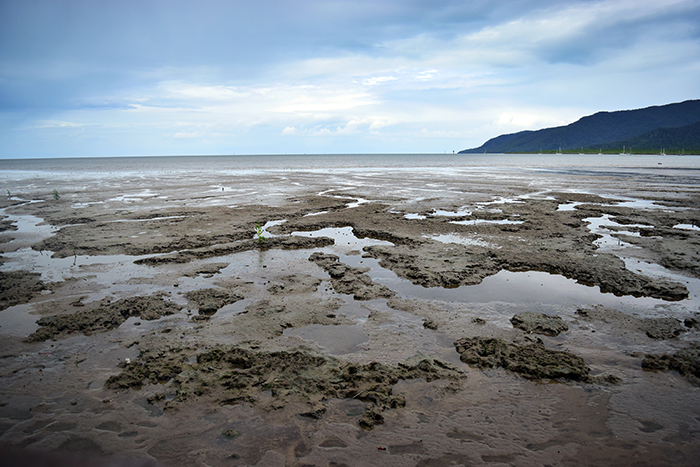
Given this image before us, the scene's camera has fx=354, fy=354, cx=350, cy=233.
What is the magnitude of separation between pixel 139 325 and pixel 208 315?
1.11 metres

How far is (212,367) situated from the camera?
15.9ft

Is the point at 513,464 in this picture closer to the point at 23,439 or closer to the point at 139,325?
the point at 23,439

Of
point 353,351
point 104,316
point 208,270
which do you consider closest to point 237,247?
point 208,270

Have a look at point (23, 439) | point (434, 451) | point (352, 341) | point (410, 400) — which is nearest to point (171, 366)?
point (23, 439)

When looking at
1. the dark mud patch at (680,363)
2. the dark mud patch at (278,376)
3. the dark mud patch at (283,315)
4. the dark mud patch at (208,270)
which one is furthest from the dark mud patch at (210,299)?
the dark mud patch at (680,363)

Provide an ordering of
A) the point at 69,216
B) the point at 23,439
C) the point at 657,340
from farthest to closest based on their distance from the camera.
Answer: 1. the point at 69,216
2. the point at 657,340
3. the point at 23,439

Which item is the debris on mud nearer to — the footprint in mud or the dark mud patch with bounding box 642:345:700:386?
the dark mud patch with bounding box 642:345:700:386

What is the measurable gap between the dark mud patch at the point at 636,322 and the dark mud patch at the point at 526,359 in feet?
5.25

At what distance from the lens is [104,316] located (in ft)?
20.6

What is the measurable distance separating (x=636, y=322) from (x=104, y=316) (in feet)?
30.2

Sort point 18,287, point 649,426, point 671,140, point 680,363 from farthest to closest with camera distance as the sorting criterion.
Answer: point 671,140 < point 18,287 < point 680,363 < point 649,426

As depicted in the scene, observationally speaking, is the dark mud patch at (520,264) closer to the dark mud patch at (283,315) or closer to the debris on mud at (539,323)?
the debris on mud at (539,323)

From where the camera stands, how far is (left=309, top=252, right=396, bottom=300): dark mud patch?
289 inches

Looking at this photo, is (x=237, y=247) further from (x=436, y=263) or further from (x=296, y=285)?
(x=436, y=263)
